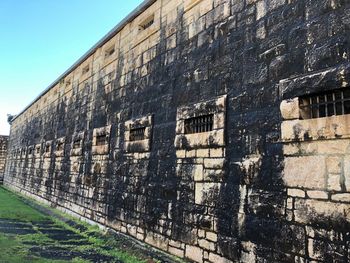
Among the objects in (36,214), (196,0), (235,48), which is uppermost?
(196,0)

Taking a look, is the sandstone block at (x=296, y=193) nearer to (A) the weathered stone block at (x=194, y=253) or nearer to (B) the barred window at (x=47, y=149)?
(A) the weathered stone block at (x=194, y=253)

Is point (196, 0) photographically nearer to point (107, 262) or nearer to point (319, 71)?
point (319, 71)

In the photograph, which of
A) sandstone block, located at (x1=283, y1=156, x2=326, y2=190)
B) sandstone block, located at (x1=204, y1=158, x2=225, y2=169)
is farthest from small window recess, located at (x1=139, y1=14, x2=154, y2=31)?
sandstone block, located at (x1=283, y1=156, x2=326, y2=190)

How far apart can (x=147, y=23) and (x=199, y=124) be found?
11.8 ft

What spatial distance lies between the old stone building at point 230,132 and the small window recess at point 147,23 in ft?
0.14

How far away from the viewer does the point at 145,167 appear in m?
6.32

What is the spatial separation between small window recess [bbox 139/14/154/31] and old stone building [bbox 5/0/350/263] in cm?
4

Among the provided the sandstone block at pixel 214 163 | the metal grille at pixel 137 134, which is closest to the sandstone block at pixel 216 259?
the sandstone block at pixel 214 163

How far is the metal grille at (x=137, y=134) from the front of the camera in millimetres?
6683

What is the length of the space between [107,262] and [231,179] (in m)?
2.62

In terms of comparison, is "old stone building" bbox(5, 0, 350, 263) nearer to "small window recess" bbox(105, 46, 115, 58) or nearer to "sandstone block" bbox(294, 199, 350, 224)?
"sandstone block" bbox(294, 199, 350, 224)

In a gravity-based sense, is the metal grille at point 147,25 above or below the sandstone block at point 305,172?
above

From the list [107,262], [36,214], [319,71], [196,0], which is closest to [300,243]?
[319,71]

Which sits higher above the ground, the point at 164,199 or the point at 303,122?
the point at 303,122
